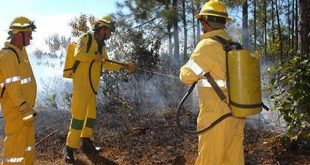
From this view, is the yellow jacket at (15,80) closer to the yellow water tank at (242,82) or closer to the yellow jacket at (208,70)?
the yellow jacket at (208,70)

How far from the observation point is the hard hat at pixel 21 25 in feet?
17.6

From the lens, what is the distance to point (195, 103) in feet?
29.8

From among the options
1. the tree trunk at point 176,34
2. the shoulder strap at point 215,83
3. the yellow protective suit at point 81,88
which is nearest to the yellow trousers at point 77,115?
the yellow protective suit at point 81,88

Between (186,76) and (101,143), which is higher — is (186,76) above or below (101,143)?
above

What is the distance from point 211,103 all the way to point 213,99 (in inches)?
1.8

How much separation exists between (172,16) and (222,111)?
506 inches

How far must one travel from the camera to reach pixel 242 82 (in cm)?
416

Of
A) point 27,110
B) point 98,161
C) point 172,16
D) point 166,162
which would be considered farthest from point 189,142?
point 172,16

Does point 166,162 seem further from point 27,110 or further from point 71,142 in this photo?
point 27,110

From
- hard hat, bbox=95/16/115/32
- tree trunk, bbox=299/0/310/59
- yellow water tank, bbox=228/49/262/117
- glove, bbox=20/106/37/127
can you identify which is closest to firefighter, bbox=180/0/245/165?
yellow water tank, bbox=228/49/262/117

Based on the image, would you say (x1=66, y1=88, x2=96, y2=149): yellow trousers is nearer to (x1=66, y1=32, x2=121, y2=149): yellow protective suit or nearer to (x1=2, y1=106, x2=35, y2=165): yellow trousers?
(x1=66, y1=32, x2=121, y2=149): yellow protective suit

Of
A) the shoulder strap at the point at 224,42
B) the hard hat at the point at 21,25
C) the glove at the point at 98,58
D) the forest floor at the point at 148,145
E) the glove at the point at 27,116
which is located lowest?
the forest floor at the point at 148,145

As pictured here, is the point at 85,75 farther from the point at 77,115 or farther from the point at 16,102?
the point at 16,102

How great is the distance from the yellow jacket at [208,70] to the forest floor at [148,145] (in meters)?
1.87
